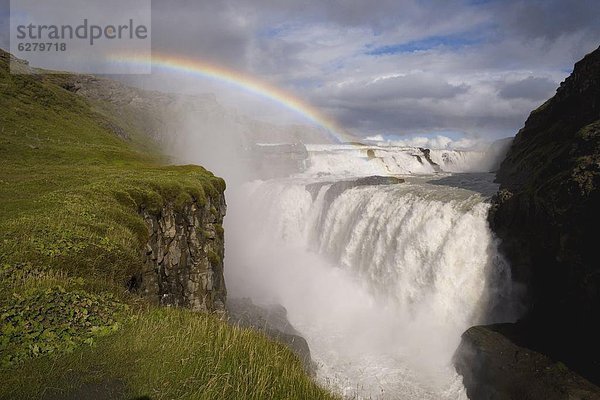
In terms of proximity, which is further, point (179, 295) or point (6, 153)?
point (6, 153)

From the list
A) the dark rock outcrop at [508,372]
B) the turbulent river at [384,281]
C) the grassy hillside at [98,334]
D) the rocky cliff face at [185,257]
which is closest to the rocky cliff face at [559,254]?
the dark rock outcrop at [508,372]

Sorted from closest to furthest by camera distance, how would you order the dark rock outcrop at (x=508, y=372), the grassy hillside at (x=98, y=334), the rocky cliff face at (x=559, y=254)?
the grassy hillside at (x=98, y=334) → the dark rock outcrop at (x=508, y=372) → the rocky cliff face at (x=559, y=254)

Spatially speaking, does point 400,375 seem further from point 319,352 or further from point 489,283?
point 489,283

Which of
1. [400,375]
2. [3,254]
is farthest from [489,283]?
[3,254]

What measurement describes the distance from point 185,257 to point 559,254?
23.0 meters

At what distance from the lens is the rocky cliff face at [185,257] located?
19.8m

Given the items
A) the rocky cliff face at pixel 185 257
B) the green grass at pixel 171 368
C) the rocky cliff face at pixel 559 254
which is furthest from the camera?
the rocky cliff face at pixel 559 254

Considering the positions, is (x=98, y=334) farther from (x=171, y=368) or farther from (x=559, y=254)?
(x=559, y=254)

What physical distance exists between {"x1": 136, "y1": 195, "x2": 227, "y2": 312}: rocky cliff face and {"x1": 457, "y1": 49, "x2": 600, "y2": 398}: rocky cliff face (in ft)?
54.4

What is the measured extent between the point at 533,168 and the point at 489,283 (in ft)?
51.6

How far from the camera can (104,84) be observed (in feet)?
472

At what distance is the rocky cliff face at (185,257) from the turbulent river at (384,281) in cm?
866

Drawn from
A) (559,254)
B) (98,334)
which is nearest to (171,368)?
(98,334)

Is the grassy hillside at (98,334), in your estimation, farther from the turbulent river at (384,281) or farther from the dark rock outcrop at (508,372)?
the dark rock outcrop at (508,372)
